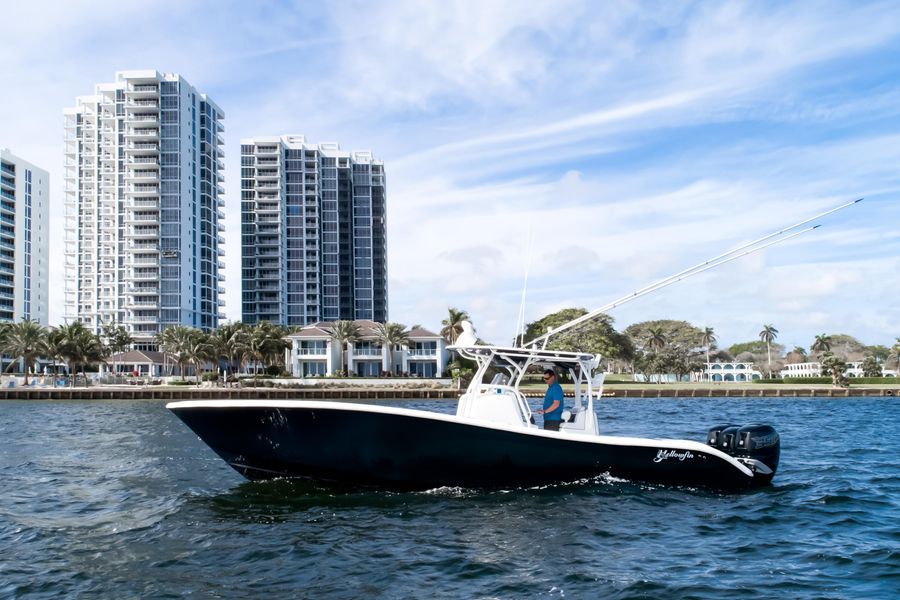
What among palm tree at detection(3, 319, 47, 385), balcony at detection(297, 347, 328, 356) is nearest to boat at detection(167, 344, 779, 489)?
balcony at detection(297, 347, 328, 356)

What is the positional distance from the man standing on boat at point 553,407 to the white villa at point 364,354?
2857 inches

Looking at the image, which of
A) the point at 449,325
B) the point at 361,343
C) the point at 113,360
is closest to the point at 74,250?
the point at 113,360

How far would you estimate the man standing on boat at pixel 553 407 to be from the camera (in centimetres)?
1322

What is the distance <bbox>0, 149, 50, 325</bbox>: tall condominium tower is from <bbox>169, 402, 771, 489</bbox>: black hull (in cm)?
13308

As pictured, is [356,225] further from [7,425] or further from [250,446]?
[250,446]

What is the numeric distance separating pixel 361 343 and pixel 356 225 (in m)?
64.3

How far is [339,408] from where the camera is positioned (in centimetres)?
1171

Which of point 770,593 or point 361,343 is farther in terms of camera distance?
point 361,343

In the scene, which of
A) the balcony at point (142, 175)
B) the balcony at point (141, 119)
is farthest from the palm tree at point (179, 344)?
the balcony at point (141, 119)

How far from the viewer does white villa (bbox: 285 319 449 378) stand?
8681 centimetres

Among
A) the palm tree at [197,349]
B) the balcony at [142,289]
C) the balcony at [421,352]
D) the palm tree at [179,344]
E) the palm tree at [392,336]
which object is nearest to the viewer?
the palm tree at [197,349]

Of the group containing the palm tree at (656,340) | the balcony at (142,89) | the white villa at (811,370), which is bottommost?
the white villa at (811,370)

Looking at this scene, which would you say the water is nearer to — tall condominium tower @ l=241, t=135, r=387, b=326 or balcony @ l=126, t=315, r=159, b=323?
balcony @ l=126, t=315, r=159, b=323

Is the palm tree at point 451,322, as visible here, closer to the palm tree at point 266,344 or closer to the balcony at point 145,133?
the palm tree at point 266,344
